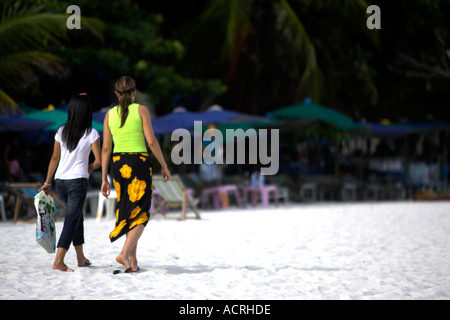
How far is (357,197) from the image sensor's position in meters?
20.0

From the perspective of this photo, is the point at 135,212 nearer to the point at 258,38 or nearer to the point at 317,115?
the point at 317,115

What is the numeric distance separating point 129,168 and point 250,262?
176cm

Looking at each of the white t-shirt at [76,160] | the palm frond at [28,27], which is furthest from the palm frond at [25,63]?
the white t-shirt at [76,160]

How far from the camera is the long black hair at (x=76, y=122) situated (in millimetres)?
6305

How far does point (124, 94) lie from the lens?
20.2ft

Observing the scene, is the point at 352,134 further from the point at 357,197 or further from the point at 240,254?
the point at 240,254

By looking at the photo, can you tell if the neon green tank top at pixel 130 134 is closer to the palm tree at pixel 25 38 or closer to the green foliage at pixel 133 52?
the palm tree at pixel 25 38

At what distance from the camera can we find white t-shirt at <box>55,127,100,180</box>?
6.29 metres

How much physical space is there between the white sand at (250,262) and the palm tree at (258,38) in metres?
7.57

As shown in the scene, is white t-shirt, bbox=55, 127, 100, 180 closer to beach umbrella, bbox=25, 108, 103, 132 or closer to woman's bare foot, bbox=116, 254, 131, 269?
woman's bare foot, bbox=116, 254, 131, 269

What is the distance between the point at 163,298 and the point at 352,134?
15.1 m

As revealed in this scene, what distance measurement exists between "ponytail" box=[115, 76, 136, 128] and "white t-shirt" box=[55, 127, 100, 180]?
379 mm
